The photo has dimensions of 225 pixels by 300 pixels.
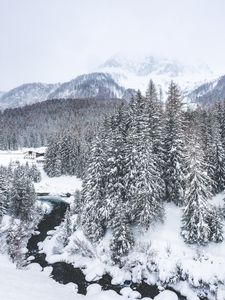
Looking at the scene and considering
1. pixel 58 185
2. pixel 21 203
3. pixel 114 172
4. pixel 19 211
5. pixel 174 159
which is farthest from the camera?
pixel 58 185

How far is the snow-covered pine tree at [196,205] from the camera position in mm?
31953

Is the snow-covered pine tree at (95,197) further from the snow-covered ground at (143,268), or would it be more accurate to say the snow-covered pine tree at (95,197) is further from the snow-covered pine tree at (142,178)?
the snow-covered pine tree at (142,178)

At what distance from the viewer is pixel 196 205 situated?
32469 millimetres

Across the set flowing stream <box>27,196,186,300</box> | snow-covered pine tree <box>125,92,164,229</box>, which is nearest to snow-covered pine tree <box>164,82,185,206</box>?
snow-covered pine tree <box>125,92,164,229</box>

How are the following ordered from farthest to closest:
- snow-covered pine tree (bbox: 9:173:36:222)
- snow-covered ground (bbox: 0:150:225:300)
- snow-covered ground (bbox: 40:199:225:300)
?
snow-covered pine tree (bbox: 9:173:36:222) → snow-covered ground (bbox: 40:199:225:300) → snow-covered ground (bbox: 0:150:225:300)

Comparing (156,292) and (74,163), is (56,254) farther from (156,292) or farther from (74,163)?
(74,163)

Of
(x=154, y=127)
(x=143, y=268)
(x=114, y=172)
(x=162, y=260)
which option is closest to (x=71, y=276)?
(x=143, y=268)

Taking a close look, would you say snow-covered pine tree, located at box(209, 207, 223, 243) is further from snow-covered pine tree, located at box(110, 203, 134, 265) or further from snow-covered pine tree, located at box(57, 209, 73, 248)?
snow-covered pine tree, located at box(57, 209, 73, 248)

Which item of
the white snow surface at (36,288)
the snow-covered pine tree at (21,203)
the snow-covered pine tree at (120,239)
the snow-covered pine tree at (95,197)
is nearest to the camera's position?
the white snow surface at (36,288)

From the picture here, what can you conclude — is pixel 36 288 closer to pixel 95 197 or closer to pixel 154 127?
pixel 95 197

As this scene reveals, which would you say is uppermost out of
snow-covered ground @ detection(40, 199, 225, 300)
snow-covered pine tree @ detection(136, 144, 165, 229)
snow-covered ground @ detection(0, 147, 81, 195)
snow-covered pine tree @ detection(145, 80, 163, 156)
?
snow-covered pine tree @ detection(145, 80, 163, 156)

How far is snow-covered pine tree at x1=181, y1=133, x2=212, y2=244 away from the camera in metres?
32.0

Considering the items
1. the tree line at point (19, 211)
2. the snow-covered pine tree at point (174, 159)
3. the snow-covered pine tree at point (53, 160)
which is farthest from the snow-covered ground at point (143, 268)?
the snow-covered pine tree at point (53, 160)

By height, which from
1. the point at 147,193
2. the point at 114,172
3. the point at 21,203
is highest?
the point at 114,172
